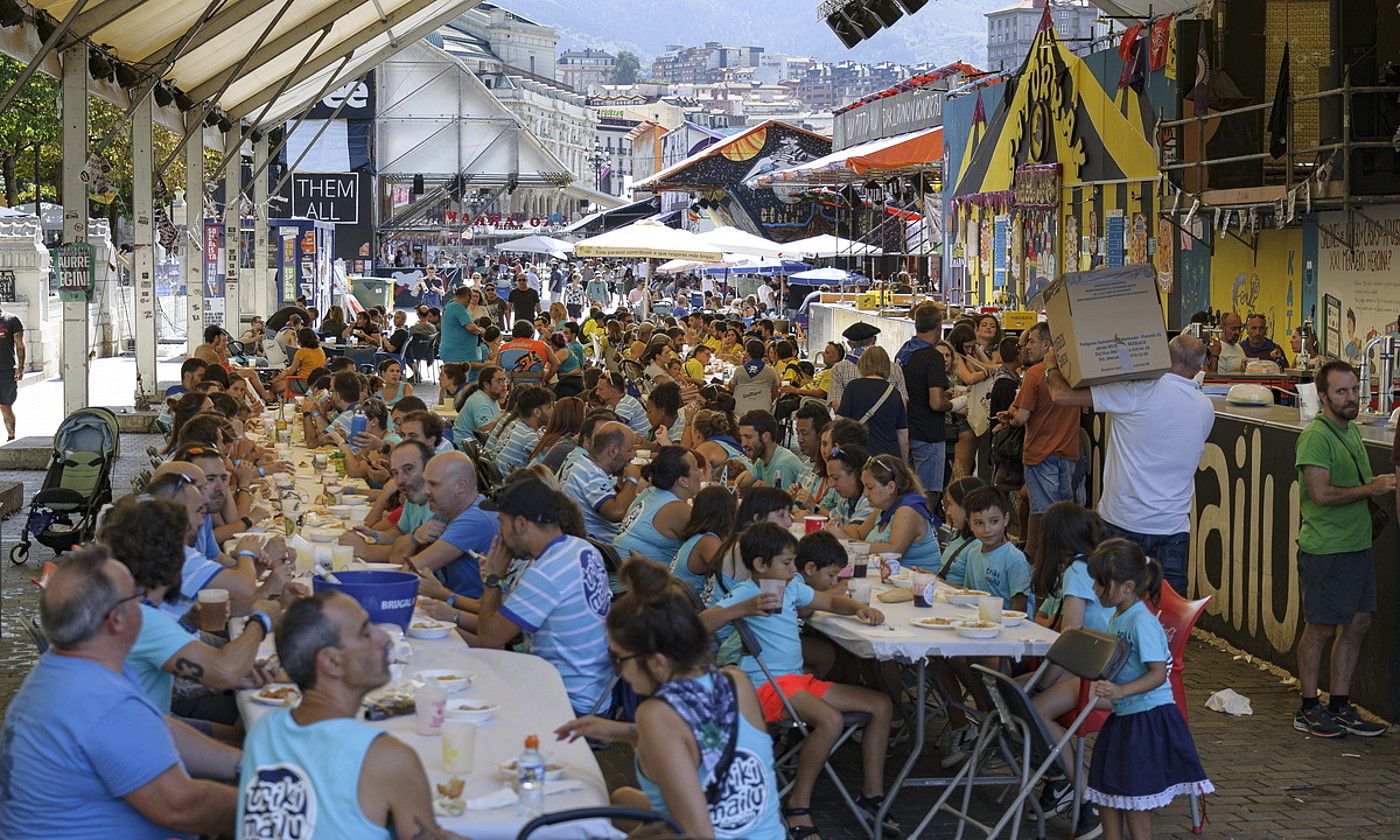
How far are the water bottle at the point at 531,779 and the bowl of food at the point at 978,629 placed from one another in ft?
7.33

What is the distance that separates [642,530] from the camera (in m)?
7.74

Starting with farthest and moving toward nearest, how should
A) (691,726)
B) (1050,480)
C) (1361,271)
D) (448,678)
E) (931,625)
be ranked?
(1361,271), (1050,480), (931,625), (448,678), (691,726)

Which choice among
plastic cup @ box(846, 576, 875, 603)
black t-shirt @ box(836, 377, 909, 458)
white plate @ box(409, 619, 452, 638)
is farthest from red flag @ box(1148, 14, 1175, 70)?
white plate @ box(409, 619, 452, 638)

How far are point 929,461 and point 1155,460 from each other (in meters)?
4.69

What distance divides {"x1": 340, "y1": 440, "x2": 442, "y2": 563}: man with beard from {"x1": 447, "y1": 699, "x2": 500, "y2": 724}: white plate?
2324mm

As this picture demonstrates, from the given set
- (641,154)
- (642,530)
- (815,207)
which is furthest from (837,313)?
(641,154)

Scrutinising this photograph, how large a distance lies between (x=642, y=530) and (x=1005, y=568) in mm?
1639

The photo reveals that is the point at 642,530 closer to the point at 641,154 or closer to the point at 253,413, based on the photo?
the point at 253,413

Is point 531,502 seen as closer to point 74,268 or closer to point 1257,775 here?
point 1257,775

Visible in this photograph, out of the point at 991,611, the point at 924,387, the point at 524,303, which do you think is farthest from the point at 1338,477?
the point at 524,303

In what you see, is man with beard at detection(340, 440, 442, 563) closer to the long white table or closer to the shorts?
the long white table

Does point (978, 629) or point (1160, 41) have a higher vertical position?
point (1160, 41)

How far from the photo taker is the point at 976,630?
20.4 feet

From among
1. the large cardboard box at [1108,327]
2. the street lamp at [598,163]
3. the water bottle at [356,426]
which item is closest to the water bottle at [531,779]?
the large cardboard box at [1108,327]
